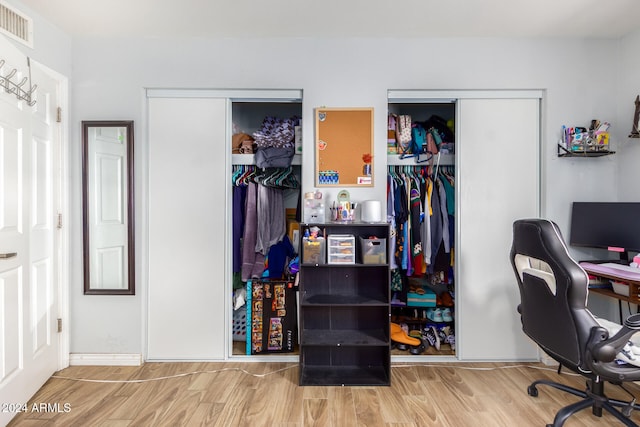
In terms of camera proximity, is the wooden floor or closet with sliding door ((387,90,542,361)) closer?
the wooden floor

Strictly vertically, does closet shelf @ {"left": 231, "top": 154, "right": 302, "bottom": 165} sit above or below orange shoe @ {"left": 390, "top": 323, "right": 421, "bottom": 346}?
above

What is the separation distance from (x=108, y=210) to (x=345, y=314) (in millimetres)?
2036

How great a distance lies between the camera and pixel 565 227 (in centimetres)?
272

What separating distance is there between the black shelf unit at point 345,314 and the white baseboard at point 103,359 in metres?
1.34

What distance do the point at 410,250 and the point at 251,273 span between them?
53.5 inches

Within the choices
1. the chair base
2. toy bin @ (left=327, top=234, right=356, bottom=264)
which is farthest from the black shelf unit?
the chair base

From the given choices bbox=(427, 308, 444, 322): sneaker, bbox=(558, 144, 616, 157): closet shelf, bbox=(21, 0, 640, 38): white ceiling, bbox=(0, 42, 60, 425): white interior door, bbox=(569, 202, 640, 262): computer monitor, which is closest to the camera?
bbox=(0, 42, 60, 425): white interior door

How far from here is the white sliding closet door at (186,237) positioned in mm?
2709

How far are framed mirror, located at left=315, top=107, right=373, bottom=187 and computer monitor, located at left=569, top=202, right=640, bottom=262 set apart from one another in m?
1.62

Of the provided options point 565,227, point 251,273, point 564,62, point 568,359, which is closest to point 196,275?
point 251,273

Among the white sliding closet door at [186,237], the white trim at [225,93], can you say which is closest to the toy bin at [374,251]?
the white sliding closet door at [186,237]

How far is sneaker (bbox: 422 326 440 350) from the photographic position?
296 centimetres

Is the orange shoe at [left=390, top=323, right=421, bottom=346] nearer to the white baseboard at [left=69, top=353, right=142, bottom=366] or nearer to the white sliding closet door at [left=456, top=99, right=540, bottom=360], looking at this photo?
the white sliding closet door at [left=456, top=99, right=540, bottom=360]

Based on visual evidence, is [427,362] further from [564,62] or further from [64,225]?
[64,225]
